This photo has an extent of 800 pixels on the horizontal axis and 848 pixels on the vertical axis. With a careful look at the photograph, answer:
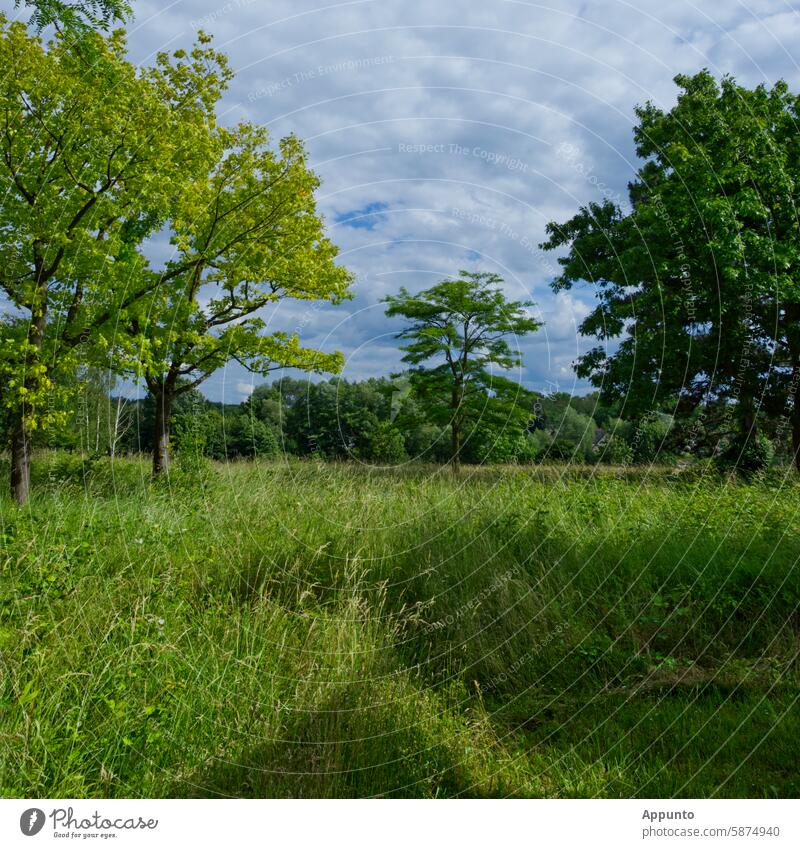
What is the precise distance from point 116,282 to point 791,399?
1616cm

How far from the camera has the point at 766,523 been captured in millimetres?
7305

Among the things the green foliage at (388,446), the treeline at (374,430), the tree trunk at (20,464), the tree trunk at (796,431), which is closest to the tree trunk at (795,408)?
the tree trunk at (796,431)

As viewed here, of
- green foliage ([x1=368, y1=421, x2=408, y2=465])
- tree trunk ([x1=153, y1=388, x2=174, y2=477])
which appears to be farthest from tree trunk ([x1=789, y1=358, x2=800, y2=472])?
tree trunk ([x1=153, y1=388, x2=174, y2=477])

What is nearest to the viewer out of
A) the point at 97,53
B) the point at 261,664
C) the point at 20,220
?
the point at 261,664

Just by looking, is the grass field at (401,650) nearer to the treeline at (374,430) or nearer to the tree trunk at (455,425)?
the treeline at (374,430)

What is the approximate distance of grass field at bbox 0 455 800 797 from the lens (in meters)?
3.64

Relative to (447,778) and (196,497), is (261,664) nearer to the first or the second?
(447,778)

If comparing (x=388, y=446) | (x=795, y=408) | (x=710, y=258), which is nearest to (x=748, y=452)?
(x=795, y=408)
